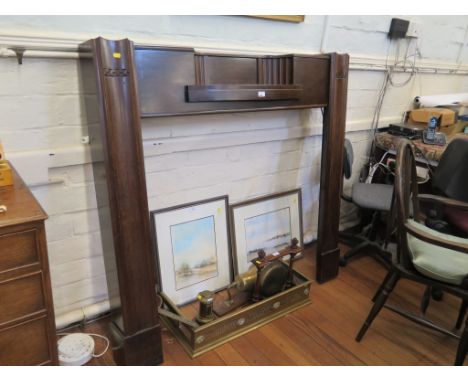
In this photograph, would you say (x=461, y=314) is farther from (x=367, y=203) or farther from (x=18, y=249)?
(x=18, y=249)

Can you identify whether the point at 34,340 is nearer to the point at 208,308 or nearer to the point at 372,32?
the point at 208,308

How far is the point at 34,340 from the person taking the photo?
43.4 inches

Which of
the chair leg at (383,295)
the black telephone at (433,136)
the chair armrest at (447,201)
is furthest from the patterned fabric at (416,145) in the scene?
the chair leg at (383,295)

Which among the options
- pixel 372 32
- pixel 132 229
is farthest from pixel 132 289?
pixel 372 32

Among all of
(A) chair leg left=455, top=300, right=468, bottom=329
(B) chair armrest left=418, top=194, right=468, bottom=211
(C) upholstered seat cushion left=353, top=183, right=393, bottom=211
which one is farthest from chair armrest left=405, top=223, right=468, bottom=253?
(C) upholstered seat cushion left=353, top=183, right=393, bottom=211

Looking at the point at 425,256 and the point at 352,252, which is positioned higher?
the point at 425,256

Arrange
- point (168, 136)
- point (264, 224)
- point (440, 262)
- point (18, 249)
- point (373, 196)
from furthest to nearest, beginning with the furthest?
point (373, 196) → point (264, 224) → point (168, 136) → point (440, 262) → point (18, 249)

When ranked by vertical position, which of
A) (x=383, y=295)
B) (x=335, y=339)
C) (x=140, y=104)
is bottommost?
(x=335, y=339)

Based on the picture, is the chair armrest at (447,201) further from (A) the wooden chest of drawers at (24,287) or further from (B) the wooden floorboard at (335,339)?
(A) the wooden chest of drawers at (24,287)

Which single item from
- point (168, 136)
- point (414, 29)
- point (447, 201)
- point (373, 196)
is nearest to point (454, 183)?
point (447, 201)

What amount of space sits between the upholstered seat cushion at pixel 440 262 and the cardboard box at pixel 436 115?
137 centimetres

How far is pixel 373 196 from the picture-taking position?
7.48ft

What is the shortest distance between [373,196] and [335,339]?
0.91 m

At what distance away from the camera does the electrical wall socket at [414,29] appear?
8.13 feet
